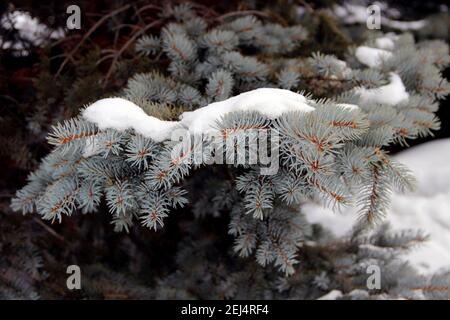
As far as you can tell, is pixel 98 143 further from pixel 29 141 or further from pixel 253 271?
pixel 253 271

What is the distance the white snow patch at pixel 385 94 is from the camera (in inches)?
59.6

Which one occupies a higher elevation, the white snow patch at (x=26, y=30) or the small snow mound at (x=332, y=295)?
the white snow patch at (x=26, y=30)

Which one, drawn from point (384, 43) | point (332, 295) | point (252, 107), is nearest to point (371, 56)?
point (384, 43)

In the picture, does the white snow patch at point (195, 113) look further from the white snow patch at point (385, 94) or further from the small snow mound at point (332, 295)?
the small snow mound at point (332, 295)

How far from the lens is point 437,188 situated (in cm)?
384

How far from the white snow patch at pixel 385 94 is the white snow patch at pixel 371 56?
14 centimetres

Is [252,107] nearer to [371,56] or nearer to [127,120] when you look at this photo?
[127,120]

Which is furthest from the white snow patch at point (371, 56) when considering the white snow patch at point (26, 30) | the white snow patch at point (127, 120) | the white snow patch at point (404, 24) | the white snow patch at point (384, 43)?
the white snow patch at point (404, 24)

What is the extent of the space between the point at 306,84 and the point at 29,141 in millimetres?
1156

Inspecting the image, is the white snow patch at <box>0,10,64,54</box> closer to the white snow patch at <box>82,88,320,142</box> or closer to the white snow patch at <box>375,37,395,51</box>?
the white snow patch at <box>82,88,320,142</box>

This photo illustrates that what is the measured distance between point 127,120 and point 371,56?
3.51ft

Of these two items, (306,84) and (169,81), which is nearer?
(169,81)

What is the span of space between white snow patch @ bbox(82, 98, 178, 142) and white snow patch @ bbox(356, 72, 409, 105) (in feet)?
2.35
